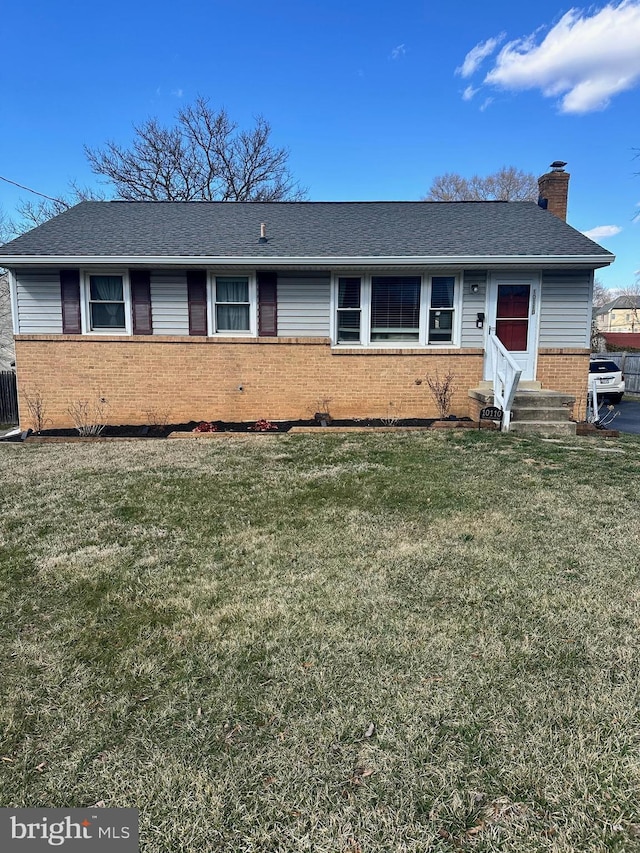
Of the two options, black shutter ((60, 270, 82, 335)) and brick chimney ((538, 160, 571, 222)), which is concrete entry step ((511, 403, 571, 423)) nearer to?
brick chimney ((538, 160, 571, 222))

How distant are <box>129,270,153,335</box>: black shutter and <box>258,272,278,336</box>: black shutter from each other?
216 centimetres

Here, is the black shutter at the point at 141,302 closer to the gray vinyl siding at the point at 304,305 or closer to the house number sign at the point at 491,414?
the gray vinyl siding at the point at 304,305

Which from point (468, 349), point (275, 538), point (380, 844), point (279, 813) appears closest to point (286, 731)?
point (279, 813)

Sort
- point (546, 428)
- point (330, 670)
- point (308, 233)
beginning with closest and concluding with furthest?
point (330, 670), point (546, 428), point (308, 233)

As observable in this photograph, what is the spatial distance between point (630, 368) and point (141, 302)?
70.6ft

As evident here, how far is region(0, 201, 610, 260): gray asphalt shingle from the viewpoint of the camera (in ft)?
30.3

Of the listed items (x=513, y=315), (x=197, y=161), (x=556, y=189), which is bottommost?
(x=513, y=315)

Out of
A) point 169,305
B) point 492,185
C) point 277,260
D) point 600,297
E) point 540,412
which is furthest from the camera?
point 600,297

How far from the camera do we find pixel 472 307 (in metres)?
9.56

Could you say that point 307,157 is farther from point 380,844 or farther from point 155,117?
point 380,844

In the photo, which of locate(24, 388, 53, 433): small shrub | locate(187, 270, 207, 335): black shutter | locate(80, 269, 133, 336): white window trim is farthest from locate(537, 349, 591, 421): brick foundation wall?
locate(24, 388, 53, 433): small shrub

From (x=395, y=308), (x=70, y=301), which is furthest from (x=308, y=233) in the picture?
(x=70, y=301)

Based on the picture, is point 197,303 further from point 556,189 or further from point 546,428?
point 556,189

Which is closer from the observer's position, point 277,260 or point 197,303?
point 277,260
